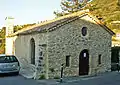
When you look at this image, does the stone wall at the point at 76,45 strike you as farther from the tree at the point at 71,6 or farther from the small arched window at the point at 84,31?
the tree at the point at 71,6

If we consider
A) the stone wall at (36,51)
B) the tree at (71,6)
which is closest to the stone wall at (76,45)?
the stone wall at (36,51)

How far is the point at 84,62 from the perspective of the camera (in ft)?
61.9

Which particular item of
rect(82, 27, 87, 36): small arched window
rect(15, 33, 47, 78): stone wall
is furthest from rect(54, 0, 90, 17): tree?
rect(82, 27, 87, 36): small arched window

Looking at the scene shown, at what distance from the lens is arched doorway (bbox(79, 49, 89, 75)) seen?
18625 mm

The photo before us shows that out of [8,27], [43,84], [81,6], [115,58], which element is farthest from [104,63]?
[81,6]

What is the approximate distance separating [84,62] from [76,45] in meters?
1.70

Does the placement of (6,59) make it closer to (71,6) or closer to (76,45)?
(76,45)

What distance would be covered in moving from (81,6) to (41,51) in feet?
96.4

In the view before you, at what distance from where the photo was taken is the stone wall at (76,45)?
17062mm

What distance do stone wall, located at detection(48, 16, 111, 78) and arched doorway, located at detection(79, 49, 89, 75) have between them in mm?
294

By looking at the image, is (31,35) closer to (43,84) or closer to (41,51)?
(41,51)

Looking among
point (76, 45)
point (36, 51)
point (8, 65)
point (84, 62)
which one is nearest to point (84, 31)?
point (76, 45)

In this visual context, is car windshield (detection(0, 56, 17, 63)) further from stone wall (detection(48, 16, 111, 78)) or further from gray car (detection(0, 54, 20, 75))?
stone wall (detection(48, 16, 111, 78))

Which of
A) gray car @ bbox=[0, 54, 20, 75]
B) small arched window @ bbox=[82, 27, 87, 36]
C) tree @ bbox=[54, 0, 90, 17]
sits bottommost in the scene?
gray car @ bbox=[0, 54, 20, 75]
